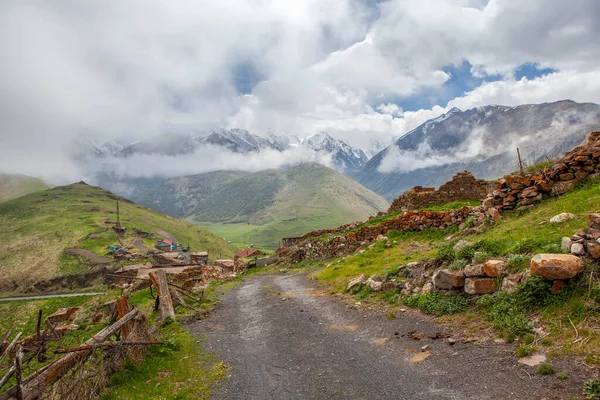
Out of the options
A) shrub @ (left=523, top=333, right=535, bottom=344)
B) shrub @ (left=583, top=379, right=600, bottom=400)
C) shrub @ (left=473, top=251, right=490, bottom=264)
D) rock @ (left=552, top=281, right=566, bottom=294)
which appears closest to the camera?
shrub @ (left=583, top=379, right=600, bottom=400)

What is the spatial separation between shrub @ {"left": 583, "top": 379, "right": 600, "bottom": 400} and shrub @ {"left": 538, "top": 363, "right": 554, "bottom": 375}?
0.63m

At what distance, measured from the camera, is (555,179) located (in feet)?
44.3

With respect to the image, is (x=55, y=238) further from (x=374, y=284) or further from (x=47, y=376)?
(x=47, y=376)

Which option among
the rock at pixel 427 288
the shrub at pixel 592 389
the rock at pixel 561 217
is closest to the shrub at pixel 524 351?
the shrub at pixel 592 389

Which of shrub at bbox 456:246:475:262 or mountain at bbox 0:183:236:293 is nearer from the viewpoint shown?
shrub at bbox 456:246:475:262

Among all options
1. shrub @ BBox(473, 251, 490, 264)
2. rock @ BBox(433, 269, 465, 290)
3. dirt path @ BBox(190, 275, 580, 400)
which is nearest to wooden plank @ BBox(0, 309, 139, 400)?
dirt path @ BBox(190, 275, 580, 400)

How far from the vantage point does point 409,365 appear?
24.4 feet

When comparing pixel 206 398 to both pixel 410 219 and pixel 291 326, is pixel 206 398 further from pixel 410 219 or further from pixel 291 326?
pixel 410 219

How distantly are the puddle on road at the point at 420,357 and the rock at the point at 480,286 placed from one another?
2477mm

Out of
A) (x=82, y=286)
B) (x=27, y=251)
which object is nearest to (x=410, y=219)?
(x=82, y=286)

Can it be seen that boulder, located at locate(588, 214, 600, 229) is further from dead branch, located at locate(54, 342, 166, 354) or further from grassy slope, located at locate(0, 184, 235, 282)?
grassy slope, located at locate(0, 184, 235, 282)

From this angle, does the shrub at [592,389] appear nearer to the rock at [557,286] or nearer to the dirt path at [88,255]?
the rock at [557,286]

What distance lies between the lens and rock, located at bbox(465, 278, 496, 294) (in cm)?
884

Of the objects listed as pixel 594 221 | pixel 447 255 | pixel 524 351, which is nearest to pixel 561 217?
pixel 594 221
